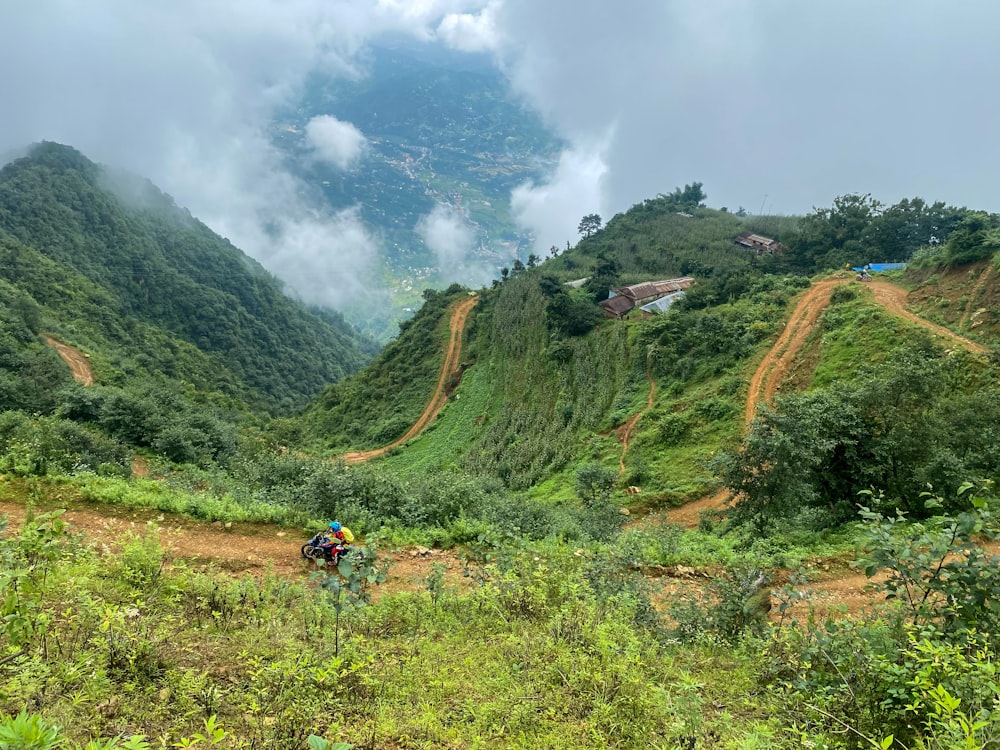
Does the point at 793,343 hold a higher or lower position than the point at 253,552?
higher

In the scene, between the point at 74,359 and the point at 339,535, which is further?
the point at 74,359

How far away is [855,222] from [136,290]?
315 ft

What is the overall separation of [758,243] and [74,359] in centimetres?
7017

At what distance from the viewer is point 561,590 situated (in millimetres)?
6062

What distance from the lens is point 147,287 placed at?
257ft

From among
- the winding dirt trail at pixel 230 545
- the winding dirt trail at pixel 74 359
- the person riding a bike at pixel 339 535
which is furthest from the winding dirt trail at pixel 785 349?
the winding dirt trail at pixel 74 359

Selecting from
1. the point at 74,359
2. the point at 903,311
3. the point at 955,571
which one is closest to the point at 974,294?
the point at 903,311

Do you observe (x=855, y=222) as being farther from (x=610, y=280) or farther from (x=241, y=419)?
(x=241, y=419)

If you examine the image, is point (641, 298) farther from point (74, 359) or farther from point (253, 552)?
point (74, 359)

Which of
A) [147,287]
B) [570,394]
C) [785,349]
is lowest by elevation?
[570,394]

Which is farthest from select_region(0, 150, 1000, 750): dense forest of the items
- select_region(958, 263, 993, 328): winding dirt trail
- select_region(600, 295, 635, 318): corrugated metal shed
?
select_region(600, 295, 635, 318): corrugated metal shed

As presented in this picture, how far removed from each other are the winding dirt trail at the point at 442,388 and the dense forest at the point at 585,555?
315 centimetres

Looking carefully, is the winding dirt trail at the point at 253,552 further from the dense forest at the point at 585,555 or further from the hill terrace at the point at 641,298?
the hill terrace at the point at 641,298

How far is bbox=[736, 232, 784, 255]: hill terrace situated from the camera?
5684 centimetres
